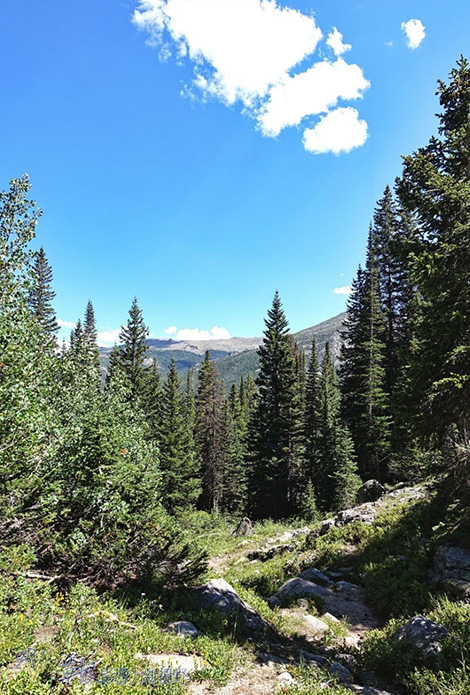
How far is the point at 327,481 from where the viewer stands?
25234 millimetres


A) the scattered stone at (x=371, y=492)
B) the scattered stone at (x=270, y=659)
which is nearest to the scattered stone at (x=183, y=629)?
the scattered stone at (x=270, y=659)

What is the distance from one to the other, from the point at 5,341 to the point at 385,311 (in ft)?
95.8

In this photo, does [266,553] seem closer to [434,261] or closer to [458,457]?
[458,457]

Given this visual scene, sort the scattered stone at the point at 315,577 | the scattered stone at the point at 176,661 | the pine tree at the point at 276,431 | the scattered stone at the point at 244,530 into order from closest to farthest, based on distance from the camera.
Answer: the scattered stone at the point at 176,661
the scattered stone at the point at 315,577
the scattered stone at the point at 244,530
the pine tree at the point at 276,431

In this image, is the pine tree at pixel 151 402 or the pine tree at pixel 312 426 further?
the pine tree at pixel 312 426

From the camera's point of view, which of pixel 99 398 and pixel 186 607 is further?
pixel 99 398

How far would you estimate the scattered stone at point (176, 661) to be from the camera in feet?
16.7

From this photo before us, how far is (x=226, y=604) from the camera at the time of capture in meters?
7.93

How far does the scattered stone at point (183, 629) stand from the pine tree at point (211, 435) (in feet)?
122

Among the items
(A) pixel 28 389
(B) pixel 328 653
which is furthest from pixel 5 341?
(B) pixel 328 653

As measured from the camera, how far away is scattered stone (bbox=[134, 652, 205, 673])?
200 inches

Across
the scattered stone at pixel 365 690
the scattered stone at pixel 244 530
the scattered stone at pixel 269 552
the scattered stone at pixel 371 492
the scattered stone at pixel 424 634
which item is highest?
the scattered stone at pixel 424 634

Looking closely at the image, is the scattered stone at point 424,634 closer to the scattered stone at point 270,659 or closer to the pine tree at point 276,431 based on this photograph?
the scattered stone at point 270,659

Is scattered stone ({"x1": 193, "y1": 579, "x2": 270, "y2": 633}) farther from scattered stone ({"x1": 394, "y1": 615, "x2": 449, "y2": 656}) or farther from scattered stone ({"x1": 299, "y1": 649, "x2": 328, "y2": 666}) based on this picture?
scattered stone ({"x1": 394, "y1": 615, "x2": 449, "y2": 656})
